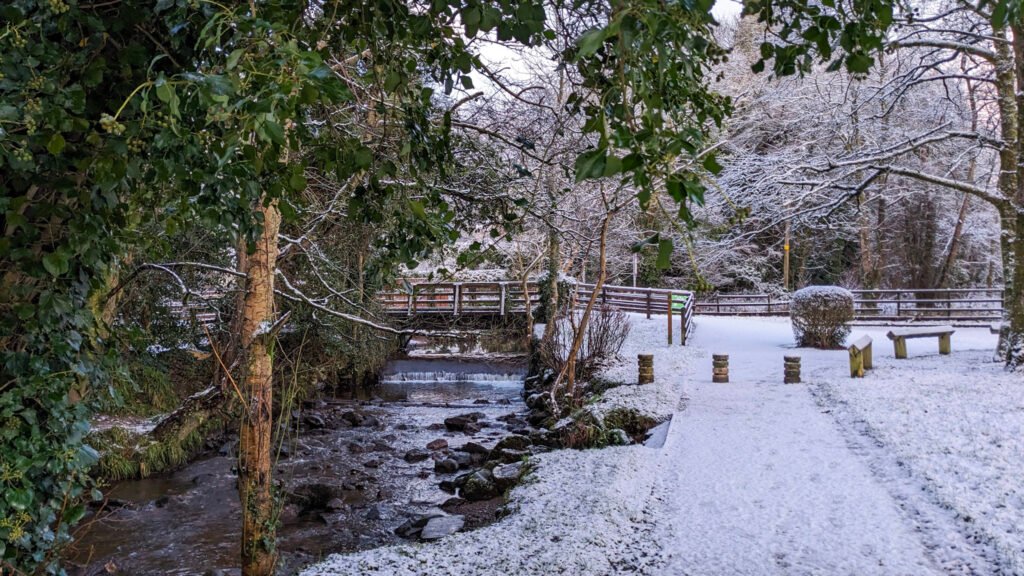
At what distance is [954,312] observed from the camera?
20.3 m

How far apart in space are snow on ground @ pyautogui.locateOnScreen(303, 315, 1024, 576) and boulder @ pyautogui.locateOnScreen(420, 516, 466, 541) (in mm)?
686

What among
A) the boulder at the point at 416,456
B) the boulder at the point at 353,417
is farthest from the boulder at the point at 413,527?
the boulder at the point at 353,417

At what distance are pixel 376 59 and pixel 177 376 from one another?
9561mm

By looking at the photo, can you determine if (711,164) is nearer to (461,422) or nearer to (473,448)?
(473,448)

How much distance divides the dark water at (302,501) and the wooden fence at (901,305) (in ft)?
46.2

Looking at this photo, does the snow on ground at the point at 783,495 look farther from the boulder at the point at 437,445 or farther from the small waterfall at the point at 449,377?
the small waterfall at the point at 449,377

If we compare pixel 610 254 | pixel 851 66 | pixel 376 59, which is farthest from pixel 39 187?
pixel 610 254

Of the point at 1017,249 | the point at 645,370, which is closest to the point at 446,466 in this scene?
the point at 645,370

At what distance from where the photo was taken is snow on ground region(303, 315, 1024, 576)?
4.45 metres

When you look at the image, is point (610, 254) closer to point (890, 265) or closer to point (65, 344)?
point (890, 265)

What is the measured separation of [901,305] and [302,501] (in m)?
20.8

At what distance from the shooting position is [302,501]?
7.64 m

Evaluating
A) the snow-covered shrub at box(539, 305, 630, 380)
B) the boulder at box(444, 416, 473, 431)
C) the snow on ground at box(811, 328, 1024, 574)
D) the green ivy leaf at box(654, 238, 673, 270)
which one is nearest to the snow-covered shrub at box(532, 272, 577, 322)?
the snow-covered shrub at box(539, 305, 630, 380)

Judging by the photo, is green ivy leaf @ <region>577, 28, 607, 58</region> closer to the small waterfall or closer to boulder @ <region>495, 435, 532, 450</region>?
boulder @ <region>495, 435, 532, 450</region>
